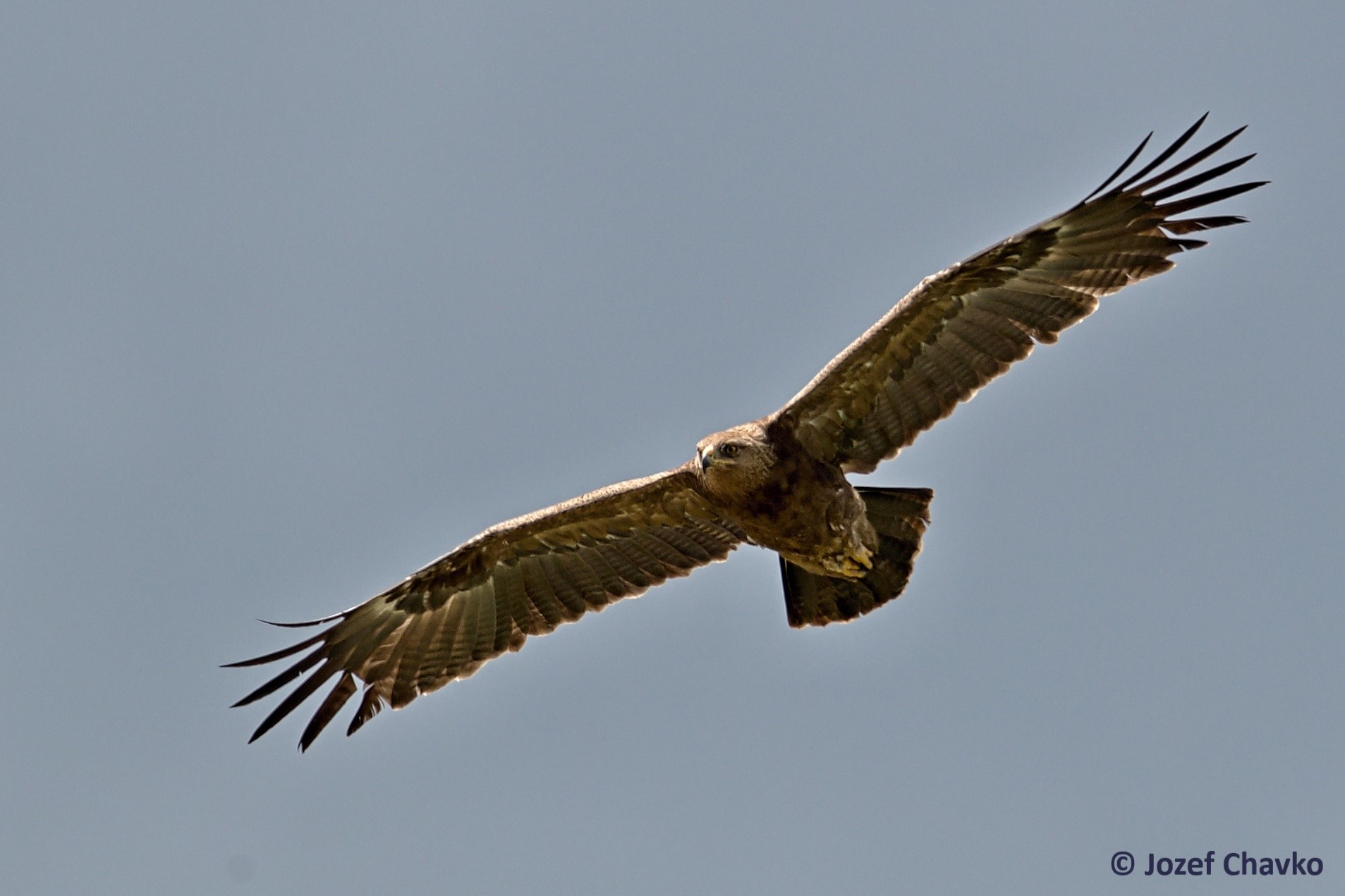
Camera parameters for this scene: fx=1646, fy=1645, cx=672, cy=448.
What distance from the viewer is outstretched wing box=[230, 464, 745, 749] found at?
13422 mm

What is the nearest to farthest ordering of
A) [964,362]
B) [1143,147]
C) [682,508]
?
[1143,147], [964,362], [682,508]

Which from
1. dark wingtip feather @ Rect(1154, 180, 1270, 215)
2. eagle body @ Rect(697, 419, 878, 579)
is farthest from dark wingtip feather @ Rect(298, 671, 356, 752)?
dark wingtip feather @ Rect(1154, 180, 1270, 215)

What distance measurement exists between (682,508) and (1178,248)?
4340 mm

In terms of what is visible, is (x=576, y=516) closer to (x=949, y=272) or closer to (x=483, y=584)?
(x=483, y=584)

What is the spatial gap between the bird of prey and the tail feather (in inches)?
0.5

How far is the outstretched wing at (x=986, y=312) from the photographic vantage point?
12.2 m

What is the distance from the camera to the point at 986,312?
41.0ft

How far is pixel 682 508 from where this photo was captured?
44.0 ft

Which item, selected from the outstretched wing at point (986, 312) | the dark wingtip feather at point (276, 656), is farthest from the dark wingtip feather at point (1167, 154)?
the dark wingtip feather at point (276, 656)

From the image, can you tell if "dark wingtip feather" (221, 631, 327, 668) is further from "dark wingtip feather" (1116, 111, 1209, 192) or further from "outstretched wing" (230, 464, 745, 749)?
"dark wingtip feather" (1116, 111, 1209, 192)

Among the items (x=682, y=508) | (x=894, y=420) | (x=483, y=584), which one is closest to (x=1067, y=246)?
(x=894, y=420)

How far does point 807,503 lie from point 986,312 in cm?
200

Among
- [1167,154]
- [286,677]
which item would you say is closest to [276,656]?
[286,677]

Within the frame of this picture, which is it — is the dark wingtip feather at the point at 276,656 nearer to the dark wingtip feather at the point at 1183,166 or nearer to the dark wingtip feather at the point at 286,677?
the dark wingtip feather at the point at 286,677
